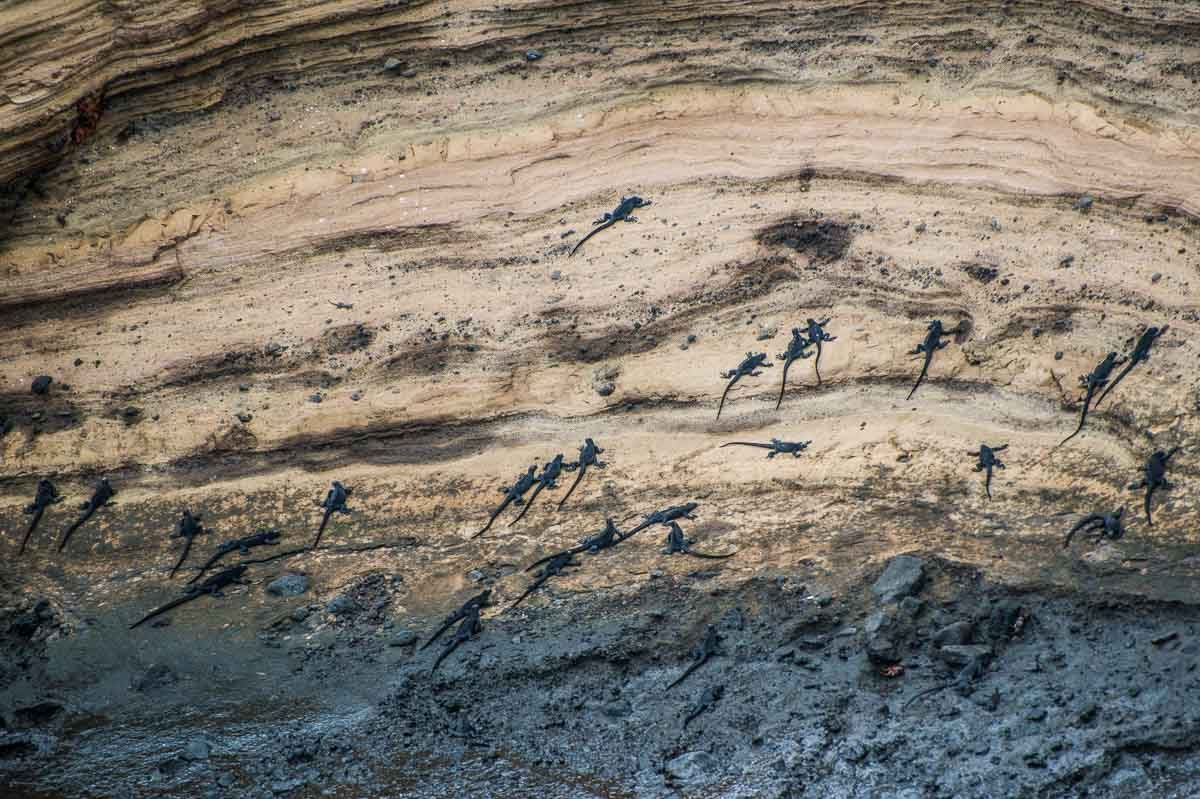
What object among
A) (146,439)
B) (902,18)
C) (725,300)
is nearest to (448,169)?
(725,300)

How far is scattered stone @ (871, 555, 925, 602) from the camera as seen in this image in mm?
6578

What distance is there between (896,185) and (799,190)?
0.83 m

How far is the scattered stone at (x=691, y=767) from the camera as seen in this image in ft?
19.4

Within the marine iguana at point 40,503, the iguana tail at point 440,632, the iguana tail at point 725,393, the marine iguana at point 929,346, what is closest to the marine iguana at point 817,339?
the iguana tail at point 725,393

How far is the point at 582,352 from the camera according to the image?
884 centimetres

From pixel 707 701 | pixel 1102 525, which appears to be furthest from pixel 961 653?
pixel 707 701

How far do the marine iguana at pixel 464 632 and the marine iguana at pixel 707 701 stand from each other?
1567 mm

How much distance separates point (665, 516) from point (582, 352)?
192 centimetres

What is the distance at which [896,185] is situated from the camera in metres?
9.17

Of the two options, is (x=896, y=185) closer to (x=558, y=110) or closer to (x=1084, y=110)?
(x=1084, y=110)

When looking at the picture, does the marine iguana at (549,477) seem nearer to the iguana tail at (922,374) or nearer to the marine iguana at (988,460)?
the iguana tail at (922,374)

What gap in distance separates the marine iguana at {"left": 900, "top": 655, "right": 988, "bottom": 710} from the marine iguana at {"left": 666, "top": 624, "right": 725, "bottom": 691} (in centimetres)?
118

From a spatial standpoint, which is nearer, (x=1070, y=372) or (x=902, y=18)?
(x=1070, y=372)

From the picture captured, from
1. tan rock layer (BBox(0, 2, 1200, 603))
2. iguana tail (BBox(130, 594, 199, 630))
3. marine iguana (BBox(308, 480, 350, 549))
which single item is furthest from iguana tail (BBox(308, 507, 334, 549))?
iguana tail (BBox(130, 594, 199, 630))
